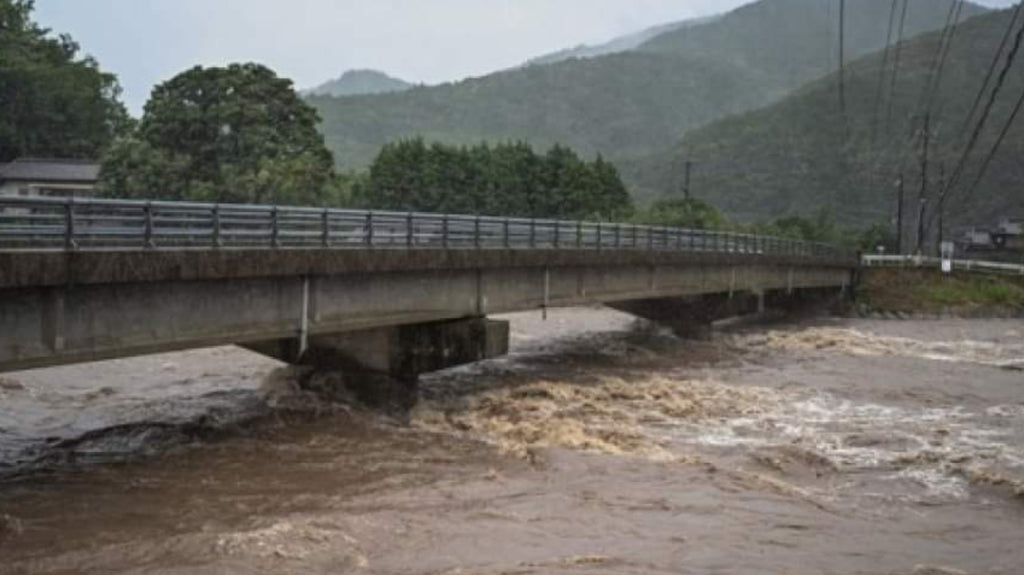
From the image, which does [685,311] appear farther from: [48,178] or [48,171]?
[48,171]

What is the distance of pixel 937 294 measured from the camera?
6525 centimetres

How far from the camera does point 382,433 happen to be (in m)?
19.4

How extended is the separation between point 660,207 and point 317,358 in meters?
73.7

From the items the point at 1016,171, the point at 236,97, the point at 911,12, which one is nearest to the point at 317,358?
the point at 236,97

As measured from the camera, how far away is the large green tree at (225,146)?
67812 millimetres

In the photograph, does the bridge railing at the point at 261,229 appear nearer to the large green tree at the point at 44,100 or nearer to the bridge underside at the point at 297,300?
the bridge underside at the point at 297,300

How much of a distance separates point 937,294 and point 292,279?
56.4 metres

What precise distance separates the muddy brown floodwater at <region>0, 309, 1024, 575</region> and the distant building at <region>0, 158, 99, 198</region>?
55.4 m

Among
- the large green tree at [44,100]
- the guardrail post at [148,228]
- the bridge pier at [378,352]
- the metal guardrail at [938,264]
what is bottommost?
the bridge pier at [378,352]

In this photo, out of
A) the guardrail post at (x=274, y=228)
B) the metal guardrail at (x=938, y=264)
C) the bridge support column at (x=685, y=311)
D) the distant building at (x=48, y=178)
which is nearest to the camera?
the guardrail post at (x=274, y=228)

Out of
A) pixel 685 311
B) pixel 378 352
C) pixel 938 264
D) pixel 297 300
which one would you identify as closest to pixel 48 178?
pixel 685 311

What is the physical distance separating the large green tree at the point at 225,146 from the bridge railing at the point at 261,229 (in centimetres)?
3765

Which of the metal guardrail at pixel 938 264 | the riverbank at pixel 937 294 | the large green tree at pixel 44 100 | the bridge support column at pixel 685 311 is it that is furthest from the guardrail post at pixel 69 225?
the large green tree at pixel 44 100

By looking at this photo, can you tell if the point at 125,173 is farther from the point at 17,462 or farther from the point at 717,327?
the point at 17,462
